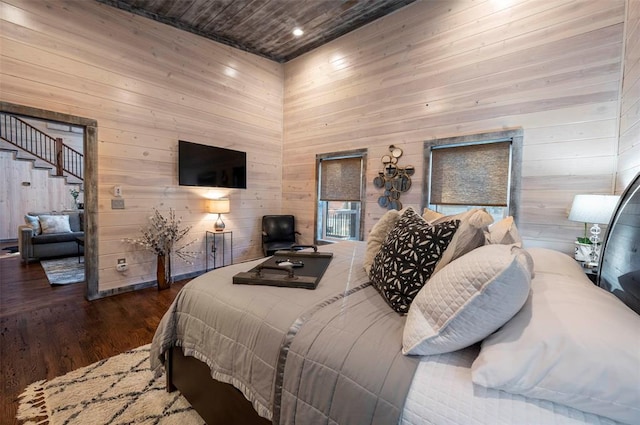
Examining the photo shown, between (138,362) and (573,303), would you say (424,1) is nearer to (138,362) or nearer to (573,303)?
(573,303)

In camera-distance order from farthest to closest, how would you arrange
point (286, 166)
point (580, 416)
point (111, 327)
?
point (286, 166) → point (111, 327) → point (580, 416)

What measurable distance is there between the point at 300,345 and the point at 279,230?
376cm

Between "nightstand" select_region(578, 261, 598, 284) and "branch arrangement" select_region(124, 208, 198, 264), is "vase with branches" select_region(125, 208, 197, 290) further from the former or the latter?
"nightstand" select_region(578, 261, 598, 284)

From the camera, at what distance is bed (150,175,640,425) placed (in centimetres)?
67

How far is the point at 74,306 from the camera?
9.93ft

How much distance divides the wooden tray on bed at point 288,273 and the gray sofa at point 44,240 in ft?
18.1

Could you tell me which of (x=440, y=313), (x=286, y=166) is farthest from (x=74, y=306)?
(x=440, y=313)

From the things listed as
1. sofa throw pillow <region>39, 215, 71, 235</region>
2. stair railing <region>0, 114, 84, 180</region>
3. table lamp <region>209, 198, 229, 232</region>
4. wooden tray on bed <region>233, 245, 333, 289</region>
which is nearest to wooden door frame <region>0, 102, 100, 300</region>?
table lamp <region>209, 198, 229, 232</region>

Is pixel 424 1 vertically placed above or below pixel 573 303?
above

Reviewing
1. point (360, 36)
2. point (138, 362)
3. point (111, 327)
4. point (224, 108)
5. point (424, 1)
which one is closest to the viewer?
point (138, 362)

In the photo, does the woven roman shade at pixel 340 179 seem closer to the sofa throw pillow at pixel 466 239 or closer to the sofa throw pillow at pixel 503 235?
the sofa throw pillow at pixel 503 235

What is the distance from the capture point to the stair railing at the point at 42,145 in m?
6.76

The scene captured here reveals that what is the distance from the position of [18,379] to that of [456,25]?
4.98 m

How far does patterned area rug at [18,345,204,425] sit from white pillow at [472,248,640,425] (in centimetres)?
161
